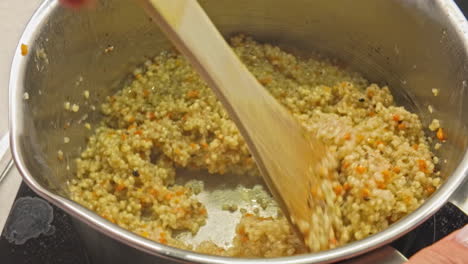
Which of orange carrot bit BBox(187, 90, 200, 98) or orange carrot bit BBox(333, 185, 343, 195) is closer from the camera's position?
orange carrot bit BBox(333, 185, 343, 195)

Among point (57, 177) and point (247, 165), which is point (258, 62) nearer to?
point (247, 165)

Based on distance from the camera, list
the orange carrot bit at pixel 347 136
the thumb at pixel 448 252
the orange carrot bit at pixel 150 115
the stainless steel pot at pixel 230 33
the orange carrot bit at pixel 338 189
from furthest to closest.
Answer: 1. the orange carrot bit at pixel 150 115
2. the orange carrot bit at pixel 347 136
3. the orange carrot bit at pixel 338 189
4. the stainless steel pot at pixel 230 33
5. the thumb at pixel 448 252

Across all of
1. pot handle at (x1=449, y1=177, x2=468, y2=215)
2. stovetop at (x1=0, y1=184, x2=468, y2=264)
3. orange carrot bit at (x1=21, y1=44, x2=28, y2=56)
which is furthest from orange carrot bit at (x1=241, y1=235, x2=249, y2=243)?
orange carrot bit at (x1=21, y1=44, x2=28, y2=56)

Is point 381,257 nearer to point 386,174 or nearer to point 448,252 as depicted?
point 448,252

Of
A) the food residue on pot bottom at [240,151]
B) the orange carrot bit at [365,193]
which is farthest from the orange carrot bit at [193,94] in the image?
the orange carrot bit at [365,193]

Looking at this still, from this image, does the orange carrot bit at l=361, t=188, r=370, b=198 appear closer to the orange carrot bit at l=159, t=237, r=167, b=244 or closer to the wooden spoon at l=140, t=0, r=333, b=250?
the wooden spoon at l=140, t=0, r=333, b=250

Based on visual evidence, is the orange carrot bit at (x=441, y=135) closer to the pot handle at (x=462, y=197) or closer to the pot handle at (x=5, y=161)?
the pot handle at (x=462, y=197)

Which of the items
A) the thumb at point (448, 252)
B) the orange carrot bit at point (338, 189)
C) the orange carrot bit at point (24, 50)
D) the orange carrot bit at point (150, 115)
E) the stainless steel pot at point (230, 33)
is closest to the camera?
the thumb at point (448, 252)
